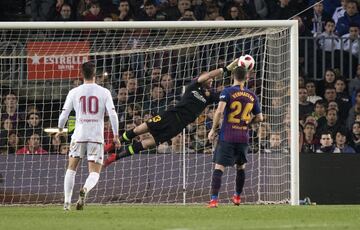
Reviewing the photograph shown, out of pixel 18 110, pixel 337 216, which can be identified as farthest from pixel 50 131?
pixel 337 216

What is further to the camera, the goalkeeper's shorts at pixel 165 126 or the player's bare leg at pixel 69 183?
the goalkeeper's shorts at pixel 165 126

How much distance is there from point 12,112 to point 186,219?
762cm

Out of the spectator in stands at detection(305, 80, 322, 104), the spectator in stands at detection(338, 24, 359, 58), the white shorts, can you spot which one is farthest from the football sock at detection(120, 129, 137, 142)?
the spectator in stands at detection(338, 24, 359, 58)

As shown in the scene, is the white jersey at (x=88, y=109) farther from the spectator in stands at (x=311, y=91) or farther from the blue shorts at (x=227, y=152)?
the spectator in stands at (x=311, y=91)

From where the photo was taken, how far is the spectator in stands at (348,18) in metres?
23.6

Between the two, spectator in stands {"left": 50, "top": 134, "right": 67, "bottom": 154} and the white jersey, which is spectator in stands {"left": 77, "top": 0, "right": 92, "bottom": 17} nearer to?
spectator in stands {"left": 50, "top": 134, "right": 67, "bottom": 154}

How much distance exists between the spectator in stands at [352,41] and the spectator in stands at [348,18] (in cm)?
18

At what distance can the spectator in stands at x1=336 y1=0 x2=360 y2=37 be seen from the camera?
2361 centimetres

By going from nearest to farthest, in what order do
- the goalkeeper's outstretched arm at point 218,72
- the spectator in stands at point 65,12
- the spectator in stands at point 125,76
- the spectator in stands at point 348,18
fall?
the goalkeeper's outstretched arm at point 218,72 < the spectator in stands at point 125,76 < the spectator in stands at point 65,12 < the spectator in stands at point 348,18

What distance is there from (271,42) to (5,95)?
477 centimetres

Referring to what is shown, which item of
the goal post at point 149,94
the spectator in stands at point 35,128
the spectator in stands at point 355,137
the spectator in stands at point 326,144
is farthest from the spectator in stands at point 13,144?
the spectator in stands at point 355,137

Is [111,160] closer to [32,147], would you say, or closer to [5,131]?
[32,147]

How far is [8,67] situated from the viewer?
814 inches

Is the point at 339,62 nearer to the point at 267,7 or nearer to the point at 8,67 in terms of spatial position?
the point at 267,7
